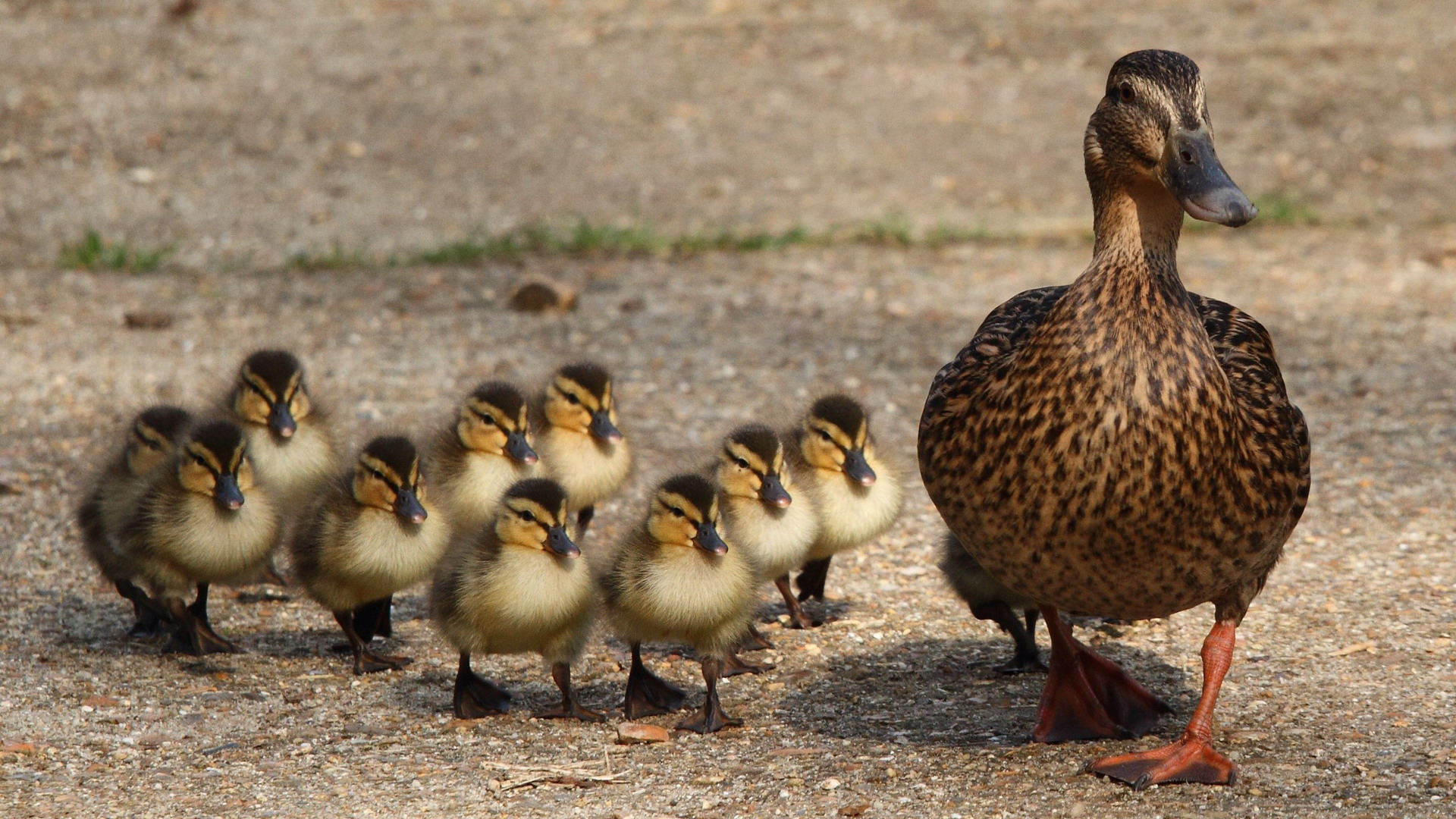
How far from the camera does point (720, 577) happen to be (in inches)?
204

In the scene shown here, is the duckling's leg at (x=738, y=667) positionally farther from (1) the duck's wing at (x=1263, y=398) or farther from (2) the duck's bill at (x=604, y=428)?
(1) the duck's wing at (x=1263, y=398)

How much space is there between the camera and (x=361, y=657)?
5570mm

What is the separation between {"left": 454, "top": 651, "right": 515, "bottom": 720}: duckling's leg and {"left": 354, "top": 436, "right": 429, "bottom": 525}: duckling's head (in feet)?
1.98

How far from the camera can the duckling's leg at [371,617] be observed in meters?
5.75

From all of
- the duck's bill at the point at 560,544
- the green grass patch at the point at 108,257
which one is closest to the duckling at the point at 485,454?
the duck's bill at the point at 560,544

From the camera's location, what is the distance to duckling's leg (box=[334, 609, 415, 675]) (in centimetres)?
556

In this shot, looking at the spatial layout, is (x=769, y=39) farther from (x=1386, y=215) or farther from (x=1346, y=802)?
(x=1346, y=802)

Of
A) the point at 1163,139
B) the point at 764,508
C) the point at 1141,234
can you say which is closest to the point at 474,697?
the point at 764,508

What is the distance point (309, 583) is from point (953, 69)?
29.4 ft

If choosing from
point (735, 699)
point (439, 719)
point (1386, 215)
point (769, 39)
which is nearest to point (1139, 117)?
point (735, 699)

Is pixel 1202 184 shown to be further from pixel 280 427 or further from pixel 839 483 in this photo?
pixel 280 427

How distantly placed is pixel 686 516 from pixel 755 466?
67cm

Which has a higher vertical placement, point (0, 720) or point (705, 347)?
point (705, 347)

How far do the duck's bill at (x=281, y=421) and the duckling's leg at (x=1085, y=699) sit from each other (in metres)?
3.02
